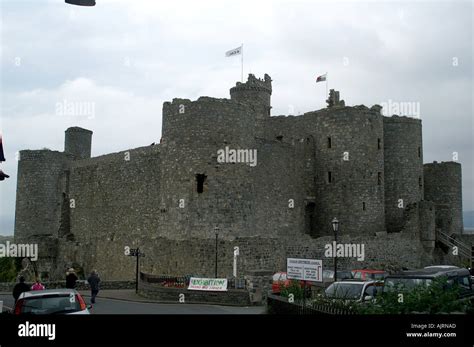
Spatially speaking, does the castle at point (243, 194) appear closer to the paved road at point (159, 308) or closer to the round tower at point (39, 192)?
the round tower at point (39, 192)

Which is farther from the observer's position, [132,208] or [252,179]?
[132,208]

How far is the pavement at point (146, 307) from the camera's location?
64.1 feet

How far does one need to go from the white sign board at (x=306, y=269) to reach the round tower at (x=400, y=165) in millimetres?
19292

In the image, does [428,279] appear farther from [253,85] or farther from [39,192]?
[39,192]

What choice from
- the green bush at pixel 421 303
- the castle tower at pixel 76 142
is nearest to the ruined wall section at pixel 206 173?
the green bush at pixel 421 303

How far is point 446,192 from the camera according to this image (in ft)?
126

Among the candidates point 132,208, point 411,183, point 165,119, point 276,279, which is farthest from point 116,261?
point 411,183

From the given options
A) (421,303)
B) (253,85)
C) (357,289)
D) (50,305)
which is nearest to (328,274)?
(357,289)

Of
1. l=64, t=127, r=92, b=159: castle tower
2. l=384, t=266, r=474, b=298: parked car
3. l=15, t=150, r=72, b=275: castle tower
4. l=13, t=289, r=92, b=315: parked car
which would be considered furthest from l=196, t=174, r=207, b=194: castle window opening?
l=64, t=127, r=92, b=159: castle tower

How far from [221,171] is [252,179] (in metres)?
1.92

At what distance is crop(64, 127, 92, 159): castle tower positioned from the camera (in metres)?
45.7

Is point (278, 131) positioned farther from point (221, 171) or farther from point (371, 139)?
point (221, 171)

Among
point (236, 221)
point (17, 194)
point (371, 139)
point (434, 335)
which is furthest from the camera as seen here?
point (17, 194)

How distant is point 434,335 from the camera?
9.90 meters
